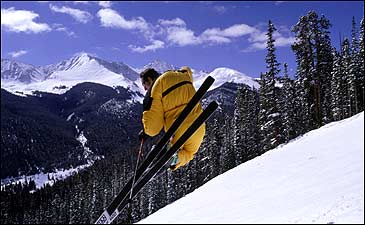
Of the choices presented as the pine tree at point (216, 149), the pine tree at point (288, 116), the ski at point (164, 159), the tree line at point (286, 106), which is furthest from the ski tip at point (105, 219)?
the pine tree at point (216, 149)

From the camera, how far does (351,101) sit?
2162 inches

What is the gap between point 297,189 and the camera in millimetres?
17406

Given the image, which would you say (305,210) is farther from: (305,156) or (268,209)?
(305,156)

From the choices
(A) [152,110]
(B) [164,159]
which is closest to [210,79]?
(A) [152,110]

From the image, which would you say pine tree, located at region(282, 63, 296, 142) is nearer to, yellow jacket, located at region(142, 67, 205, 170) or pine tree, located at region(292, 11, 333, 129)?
pine tree, located at region(292, 11, 333, 129)

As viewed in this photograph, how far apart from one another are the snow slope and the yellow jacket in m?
6.05

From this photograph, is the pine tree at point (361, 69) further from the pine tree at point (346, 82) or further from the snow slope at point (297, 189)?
the snow slope at point (297, 189)

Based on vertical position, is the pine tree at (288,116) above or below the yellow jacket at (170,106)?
above

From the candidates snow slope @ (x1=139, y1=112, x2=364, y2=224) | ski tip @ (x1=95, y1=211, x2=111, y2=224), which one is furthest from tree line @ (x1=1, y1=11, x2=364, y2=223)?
ski tip @ (x1=95, y1=211, x2=111, y2=224)

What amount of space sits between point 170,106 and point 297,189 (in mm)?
13129

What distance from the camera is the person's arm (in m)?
5.45

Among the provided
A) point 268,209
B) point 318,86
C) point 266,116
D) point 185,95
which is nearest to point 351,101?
point 318,86

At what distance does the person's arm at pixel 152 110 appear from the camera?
545 cm

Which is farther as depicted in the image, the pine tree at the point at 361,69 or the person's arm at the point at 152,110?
the pine tree at the point at 361,69
